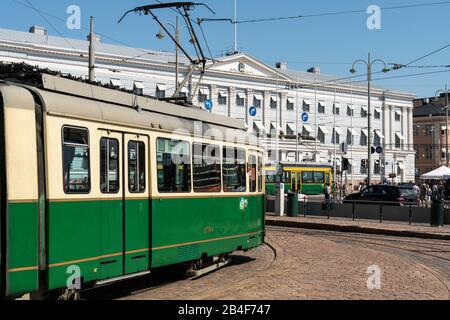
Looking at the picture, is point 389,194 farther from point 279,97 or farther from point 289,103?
point 289,103

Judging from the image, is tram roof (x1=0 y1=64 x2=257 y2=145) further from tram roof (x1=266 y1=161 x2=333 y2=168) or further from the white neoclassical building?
Result: the white neoclassical building

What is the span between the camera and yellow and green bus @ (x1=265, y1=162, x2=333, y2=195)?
5397cm

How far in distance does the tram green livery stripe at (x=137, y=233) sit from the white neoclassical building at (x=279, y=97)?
51.0 meters

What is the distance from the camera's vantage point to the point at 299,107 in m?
84.6

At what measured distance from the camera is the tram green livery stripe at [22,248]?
7422 mm

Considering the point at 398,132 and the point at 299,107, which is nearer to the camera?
the point at 299,107

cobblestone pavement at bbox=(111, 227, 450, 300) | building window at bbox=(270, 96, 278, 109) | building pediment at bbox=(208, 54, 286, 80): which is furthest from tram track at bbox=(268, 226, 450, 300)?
building window at bbox=(270, 96, 278, 109)

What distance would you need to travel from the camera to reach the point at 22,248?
754 cm

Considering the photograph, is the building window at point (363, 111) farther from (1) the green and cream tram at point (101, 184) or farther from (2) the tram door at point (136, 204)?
(2) the tram door at point (136, 204)

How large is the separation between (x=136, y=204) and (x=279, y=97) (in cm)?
7473

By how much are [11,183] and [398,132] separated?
9404cm

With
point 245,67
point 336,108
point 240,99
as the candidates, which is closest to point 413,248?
point 240,99

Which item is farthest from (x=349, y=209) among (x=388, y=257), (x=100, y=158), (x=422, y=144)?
(x=422, y=144)

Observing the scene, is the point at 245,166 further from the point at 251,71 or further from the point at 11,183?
the point at 251,71
